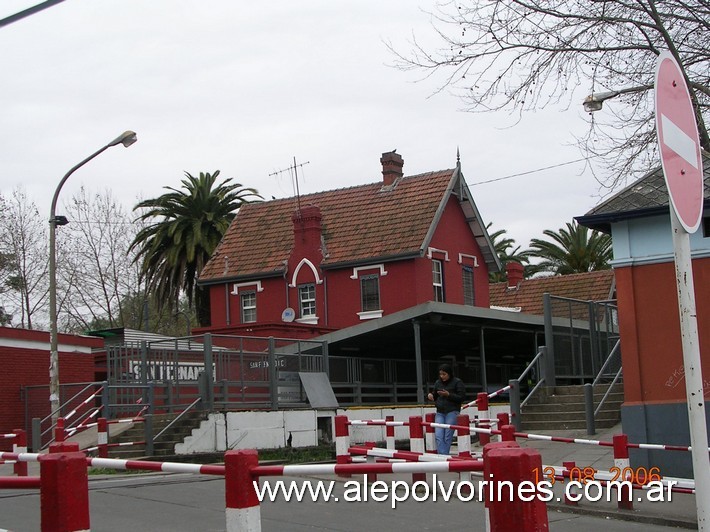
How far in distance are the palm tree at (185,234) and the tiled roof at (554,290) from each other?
14754 millimetres

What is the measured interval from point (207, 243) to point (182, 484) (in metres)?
32.6

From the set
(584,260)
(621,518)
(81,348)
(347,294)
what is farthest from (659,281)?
(584,260)

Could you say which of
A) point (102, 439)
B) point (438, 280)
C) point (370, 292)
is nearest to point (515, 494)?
point (102, 439)

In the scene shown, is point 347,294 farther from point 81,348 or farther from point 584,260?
point 584,260

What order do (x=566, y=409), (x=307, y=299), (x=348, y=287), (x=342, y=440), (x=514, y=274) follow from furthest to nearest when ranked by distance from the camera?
(x=514, y=274) → (x=307, y=299) → (x=348, y=287) → (x=566, y=409) → (x=342, y=440)

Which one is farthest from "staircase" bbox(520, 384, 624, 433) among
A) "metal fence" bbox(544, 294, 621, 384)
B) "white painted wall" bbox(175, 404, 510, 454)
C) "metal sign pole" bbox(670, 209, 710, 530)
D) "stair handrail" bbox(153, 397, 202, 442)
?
"metal sign pole" bbox(670, 209, 710, 530)

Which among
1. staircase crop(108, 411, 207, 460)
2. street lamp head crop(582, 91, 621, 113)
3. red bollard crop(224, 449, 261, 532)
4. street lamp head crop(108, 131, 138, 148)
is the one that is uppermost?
street lamp head crop(108, 131, 138, 148)

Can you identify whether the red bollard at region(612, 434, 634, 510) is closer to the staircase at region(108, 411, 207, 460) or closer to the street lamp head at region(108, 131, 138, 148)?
the staircase at region(108, 411, 207, 460)

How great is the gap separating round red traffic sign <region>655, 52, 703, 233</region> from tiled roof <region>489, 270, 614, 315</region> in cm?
4050

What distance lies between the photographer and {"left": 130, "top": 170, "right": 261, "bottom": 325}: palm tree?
46.9m

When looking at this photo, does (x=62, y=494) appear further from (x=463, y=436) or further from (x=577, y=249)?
(x=577, y=249)

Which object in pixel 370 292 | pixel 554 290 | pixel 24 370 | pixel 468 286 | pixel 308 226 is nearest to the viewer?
pixel 24 370

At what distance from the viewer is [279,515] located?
10.9m

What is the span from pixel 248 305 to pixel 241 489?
35524mm
